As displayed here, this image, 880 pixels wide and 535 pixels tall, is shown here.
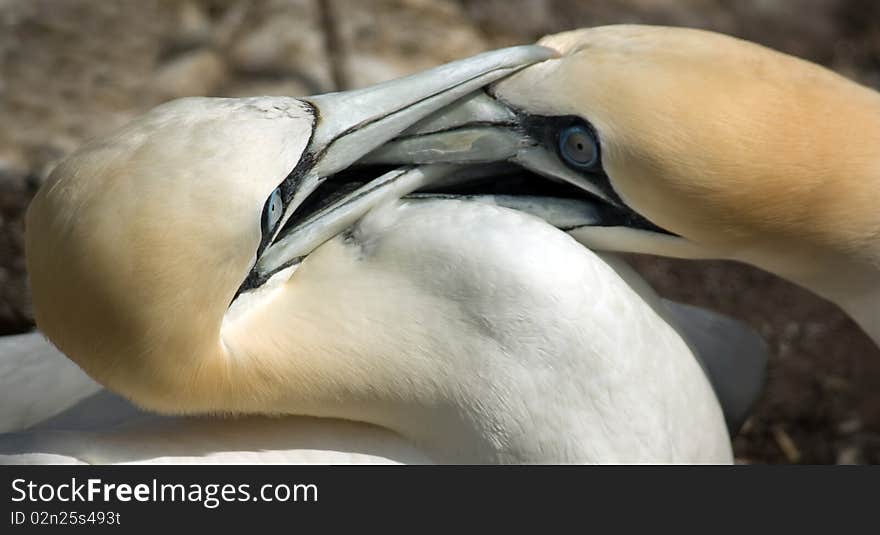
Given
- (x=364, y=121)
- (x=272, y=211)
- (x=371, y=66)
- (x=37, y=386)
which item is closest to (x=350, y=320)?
(x=272, y=211)

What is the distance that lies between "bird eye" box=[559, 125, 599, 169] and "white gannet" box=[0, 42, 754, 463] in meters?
0.16

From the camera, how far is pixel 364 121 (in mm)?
2895

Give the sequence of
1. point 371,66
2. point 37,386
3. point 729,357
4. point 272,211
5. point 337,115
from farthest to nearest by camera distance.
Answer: point 371,66, point 729,357, point 37,386, point 337,115, point 272,211

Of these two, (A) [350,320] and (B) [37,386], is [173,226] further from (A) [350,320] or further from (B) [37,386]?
(B) [37,386]

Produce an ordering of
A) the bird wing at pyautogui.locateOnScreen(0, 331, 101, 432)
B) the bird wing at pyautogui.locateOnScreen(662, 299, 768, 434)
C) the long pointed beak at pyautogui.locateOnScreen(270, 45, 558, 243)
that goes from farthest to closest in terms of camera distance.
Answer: the bird wing at pyautogui.locateOnScreen(662, 299, 768, 434), the bird wing at pyautogui.locateOnScreen(0, 331, 101, 432), the long pointed beak at pyautogui.locateOnScreen(270, 45, 558, 243)

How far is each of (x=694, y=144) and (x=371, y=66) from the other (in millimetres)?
3325

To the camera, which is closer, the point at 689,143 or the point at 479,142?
the point at 689,143

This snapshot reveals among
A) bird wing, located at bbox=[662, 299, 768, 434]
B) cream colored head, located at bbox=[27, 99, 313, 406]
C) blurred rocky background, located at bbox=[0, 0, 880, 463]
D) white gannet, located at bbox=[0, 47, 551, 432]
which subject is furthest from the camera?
blurred rocky background, located at bbox=[0, 0, 880, 463]

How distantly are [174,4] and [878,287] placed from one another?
3.98 m

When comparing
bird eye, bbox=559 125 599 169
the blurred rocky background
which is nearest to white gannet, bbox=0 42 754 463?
bird eye, bbox=559 125 599 169

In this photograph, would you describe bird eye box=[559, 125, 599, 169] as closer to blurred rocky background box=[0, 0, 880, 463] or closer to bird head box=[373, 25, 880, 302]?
bird head box=[373, 25, 880, 302]

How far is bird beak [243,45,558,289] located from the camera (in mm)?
2848

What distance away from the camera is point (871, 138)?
2.80 m

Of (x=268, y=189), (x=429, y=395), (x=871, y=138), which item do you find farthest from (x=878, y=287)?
(x=268, y=189)
